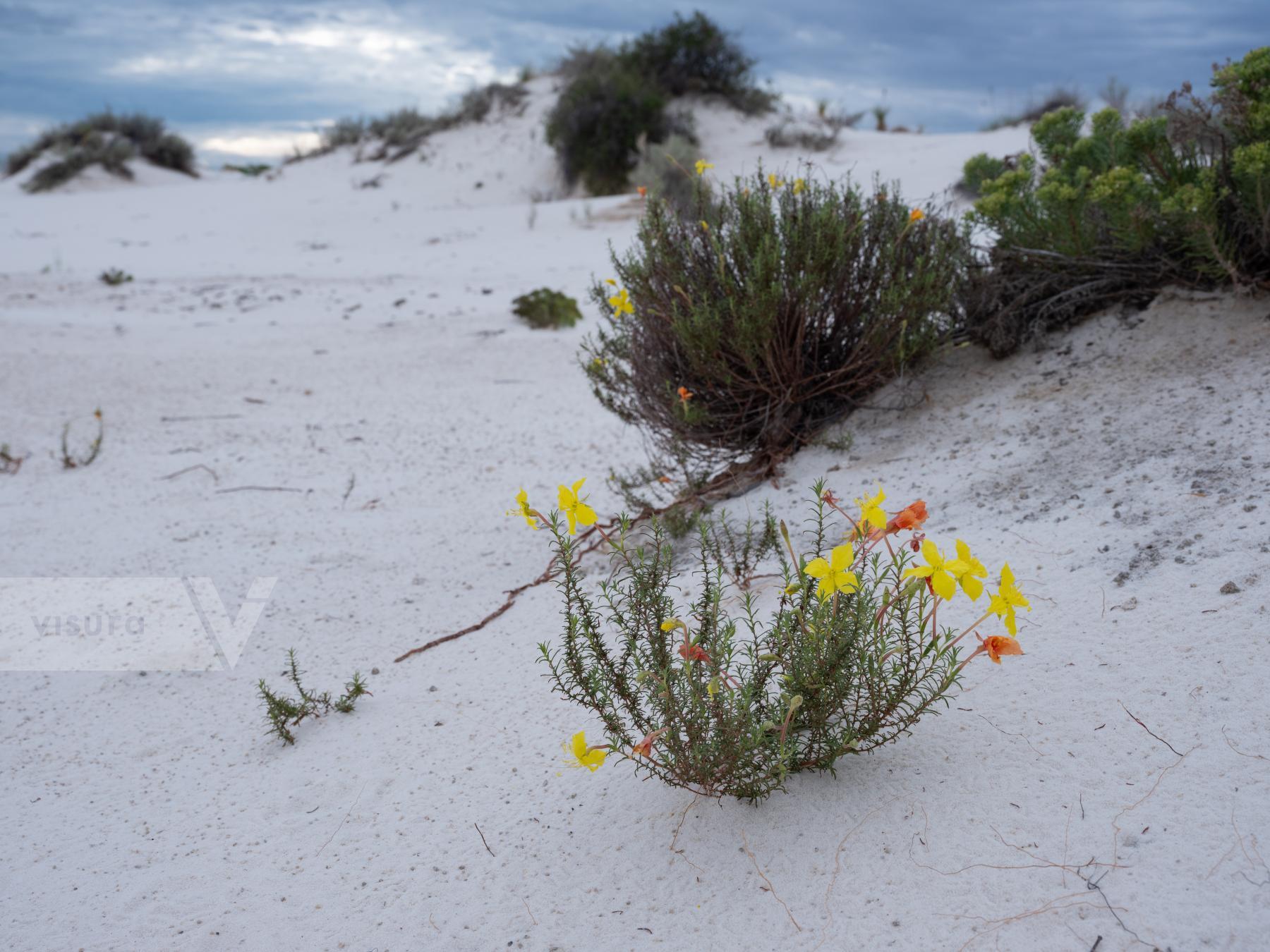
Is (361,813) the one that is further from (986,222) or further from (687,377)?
(986,222)

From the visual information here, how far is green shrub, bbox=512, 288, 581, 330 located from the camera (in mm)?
8344

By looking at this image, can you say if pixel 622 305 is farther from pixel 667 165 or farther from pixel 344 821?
pixel 667 165

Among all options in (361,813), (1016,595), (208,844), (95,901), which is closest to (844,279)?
(1016,595)

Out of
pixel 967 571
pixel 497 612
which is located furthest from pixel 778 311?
pixel 967 571

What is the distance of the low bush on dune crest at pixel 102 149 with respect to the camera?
21.7 metres

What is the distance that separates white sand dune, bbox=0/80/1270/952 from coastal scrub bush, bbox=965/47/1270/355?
0.55 ft

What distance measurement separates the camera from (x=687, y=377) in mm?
3898

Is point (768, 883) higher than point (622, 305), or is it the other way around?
point (622, 305)

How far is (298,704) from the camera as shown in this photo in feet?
9.21

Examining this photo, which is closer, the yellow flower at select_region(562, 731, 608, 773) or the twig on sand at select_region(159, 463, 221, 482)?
the yellow flower at select_region(562, 731, 608, 773)

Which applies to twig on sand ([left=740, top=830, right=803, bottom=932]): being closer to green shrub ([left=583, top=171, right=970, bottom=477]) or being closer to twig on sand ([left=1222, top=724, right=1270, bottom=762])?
twig on sand ([left=1222, top=724, right=1270, bottom=762])

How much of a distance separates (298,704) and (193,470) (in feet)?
9.66

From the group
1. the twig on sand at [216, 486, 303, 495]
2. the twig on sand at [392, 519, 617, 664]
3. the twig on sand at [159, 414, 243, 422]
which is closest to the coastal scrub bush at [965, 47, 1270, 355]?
the twig on sand at [392, 519, 617, 664]

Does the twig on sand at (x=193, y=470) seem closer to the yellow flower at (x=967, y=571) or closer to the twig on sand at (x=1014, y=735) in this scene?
the twig on sand at (x=1014, y=735)
